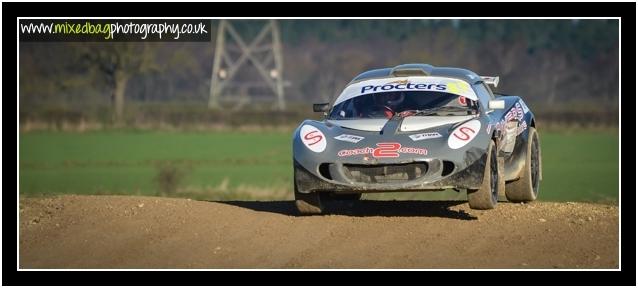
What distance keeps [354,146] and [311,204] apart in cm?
93

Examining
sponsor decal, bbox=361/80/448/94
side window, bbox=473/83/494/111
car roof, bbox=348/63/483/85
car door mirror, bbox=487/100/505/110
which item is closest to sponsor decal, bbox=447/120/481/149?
car door mirror, bbox=487/100/505/110

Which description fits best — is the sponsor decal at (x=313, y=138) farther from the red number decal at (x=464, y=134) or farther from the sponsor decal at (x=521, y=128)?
the sponsor decal at (x=521, y=128)

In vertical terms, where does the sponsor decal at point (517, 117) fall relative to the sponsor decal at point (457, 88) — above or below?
below

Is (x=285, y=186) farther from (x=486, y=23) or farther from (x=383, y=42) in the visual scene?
(x=486, y=23)

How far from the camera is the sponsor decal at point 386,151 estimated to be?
429 inches

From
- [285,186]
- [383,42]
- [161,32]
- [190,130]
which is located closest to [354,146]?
[161,32]

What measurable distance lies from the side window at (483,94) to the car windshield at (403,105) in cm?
16

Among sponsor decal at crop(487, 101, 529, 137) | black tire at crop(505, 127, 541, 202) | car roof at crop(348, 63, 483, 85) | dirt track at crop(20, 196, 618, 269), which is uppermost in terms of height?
car roof at crop(348, 63, 483, 85)

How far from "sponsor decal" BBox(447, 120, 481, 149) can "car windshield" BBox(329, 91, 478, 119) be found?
704 millimetres

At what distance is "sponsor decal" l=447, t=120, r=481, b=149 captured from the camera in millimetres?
10969

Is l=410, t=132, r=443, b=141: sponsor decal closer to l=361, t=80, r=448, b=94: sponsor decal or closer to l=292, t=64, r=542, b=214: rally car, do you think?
l=292, t=64, r=542, b=214: rally car

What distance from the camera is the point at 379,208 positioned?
41.5ft

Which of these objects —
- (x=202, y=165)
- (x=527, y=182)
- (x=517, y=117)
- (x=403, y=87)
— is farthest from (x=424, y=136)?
(x=202, y=165)

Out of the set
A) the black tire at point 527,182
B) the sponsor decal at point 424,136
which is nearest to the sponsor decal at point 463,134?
the sponsor decal at point 424,136
